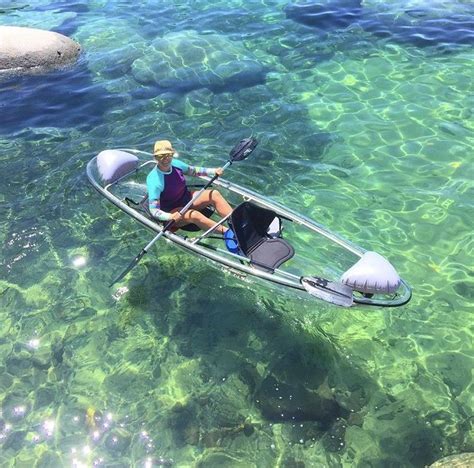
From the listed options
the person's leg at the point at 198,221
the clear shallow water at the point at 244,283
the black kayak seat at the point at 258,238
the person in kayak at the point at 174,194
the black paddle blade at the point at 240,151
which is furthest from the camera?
the black paddle blade at the point at 240,151

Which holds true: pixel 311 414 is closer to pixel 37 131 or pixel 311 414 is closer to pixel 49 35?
pixel 37 131

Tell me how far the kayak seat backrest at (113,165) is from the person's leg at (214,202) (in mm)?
1606

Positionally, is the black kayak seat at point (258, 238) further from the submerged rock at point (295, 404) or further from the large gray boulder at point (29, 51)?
the large gray boulder at point (29, 51)

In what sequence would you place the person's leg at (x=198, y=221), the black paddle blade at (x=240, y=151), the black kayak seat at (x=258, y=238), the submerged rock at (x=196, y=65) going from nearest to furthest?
the black kayak seat at (x=258, y=238)
the person's leg at (x=198, y=221)
the black paddle blade at (x=240, y=151)
the submerged rock at (x=196, y=65)

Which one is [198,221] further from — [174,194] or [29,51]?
[29,51]

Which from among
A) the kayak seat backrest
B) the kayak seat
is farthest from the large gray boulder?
the kayak seat

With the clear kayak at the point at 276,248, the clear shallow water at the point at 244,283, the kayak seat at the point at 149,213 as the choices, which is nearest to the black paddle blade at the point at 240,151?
the clear kayak at the point at 276,248

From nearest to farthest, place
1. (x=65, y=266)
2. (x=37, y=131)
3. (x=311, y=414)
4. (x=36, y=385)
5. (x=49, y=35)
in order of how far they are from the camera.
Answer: (x=311, y=414) < (x=36, y=385) < (x=65, y=266) < (x=37, y=131) < (x=49, y=35)

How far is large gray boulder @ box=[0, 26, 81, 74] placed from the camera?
1334cm

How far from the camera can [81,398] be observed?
585 cm

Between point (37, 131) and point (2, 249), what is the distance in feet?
13.9

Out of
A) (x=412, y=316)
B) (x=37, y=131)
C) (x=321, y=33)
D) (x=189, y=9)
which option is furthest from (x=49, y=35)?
(x=412, y=316)

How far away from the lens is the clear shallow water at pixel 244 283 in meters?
5.50

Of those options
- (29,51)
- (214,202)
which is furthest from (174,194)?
(29,51)
